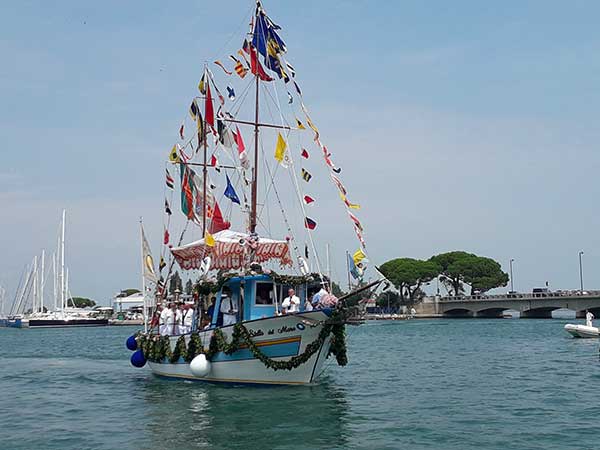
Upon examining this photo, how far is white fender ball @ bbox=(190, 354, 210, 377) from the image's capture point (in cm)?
2791

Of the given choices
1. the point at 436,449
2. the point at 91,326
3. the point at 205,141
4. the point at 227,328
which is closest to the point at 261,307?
the point at 227,328

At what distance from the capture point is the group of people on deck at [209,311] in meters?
27.0

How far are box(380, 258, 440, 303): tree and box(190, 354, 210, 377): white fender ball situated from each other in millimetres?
125548

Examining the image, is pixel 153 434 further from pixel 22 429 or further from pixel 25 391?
pixel 25 391

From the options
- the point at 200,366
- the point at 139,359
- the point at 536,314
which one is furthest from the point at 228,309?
the point at 536,314

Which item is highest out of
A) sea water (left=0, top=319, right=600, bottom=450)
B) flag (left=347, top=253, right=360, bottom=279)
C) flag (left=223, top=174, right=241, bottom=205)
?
flag (left=223, top=174, right=241, bottom=205)

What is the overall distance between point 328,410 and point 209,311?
309 inches

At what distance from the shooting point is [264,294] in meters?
27.9

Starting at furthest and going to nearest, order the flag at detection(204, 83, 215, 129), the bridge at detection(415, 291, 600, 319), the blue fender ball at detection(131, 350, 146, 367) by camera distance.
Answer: the bridge at detection(415, 291, 600, 319) < the blue fender ball at detection(131, 350, 146, 367) < the flag at detection(204, 83, 215, 129)

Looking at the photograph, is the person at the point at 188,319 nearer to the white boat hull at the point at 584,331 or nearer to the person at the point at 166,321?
the person at the point at 166,321

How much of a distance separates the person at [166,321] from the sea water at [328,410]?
2.18 metres

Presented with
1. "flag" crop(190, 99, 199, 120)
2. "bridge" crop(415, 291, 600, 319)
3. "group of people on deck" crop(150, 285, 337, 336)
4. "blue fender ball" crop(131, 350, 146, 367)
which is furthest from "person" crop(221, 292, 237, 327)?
"bridge" crop(415, 291, 600, 319)

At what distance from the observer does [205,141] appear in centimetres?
3838

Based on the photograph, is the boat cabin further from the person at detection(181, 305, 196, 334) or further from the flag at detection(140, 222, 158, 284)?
the flag at detection(140, 222, 158, 284)
